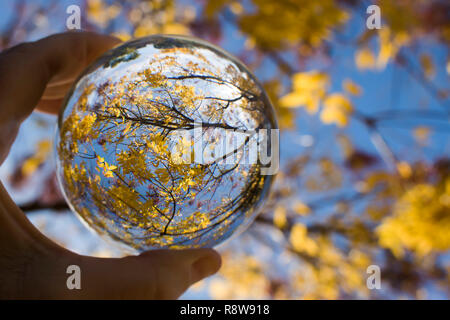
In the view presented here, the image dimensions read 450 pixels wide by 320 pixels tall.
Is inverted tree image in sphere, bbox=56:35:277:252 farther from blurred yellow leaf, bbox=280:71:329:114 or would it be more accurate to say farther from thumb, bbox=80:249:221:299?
blurred yellow leaf, bbox=280:71:329:114

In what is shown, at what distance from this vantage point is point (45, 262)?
0.85 m

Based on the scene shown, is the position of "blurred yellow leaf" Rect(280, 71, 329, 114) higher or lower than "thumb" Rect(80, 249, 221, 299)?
higher

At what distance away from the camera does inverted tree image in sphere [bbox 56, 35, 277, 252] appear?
0.71 metres

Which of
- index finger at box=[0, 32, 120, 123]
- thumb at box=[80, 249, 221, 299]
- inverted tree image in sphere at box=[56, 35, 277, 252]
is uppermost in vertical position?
index finger at box=[0, 32, 120, 123]

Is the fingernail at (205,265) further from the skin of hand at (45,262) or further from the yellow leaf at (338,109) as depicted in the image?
the yellow leaf at (338,109)

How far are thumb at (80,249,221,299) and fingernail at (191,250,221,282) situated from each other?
6 cm

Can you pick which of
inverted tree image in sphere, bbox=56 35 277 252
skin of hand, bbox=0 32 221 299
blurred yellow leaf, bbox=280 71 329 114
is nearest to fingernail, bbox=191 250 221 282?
skin of hand, bbox=0 32 221 299

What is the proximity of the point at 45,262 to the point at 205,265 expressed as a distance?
47cm

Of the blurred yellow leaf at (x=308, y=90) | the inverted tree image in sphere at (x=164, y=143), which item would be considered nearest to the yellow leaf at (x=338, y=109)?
the blurred yellow leaf at (x=308, y=90)

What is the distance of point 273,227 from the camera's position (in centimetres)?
316

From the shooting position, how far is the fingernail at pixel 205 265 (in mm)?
1023

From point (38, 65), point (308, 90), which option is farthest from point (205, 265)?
point (308, 90)
